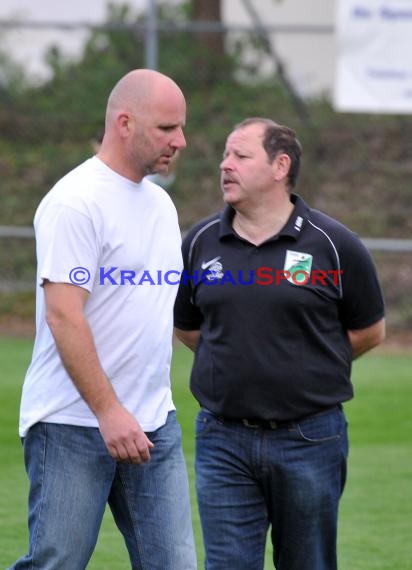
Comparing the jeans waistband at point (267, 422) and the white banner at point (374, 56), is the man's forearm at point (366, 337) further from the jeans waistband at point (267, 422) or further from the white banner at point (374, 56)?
the white banner at point (374, 56)

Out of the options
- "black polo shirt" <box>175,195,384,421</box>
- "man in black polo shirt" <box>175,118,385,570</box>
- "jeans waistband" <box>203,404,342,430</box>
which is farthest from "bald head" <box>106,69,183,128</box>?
"jeans waistband" <box>203,404,342,430</box>

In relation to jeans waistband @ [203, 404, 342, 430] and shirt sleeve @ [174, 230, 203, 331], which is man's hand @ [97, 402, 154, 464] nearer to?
jeans waistband @ [203, 404, 342, 430]

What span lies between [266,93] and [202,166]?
4.32 feet

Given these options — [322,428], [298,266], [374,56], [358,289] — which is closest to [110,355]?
[298,266]

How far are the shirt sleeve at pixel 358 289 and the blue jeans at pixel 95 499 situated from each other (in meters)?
0.86

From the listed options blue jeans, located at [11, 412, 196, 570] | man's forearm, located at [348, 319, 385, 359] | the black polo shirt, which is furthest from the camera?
man's forearm, located at [348, 319, 385, 359]

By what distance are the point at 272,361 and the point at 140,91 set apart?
1.16 meters

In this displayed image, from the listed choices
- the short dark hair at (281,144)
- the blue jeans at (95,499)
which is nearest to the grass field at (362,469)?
the blue jeans at (95,499)

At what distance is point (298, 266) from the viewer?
15.7ft

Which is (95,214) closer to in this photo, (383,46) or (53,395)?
(53,395)

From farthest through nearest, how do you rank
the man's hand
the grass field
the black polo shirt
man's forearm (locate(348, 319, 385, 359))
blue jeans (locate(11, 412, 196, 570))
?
the grass field
man's forearm (locate(348, 319, 385, 359))
the black polo shirt
blue jeans (locate(11, 412, 196, 570))
the man's hand

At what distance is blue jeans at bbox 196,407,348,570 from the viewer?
4797 mm

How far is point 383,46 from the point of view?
13.7 meters

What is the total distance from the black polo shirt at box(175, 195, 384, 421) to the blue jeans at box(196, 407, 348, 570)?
3.8 inches
